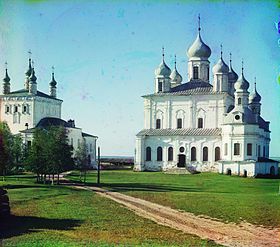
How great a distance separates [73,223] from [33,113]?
6.80ft

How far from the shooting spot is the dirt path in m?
6.14

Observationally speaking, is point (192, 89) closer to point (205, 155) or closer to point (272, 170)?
point (205, 155)

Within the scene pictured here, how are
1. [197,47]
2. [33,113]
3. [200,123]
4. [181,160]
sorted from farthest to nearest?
[200,123] < [181,160] < [197,47] < [33,113]

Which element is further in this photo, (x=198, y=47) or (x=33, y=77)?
Result: (x=198, y=47)

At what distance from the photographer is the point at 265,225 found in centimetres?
645

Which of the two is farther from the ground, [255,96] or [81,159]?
[255,96]

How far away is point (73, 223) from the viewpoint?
21.2 ft

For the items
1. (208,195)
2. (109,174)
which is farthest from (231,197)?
(109,174)

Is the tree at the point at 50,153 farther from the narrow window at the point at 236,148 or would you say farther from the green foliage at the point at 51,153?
the narrow window at the point at 236,148

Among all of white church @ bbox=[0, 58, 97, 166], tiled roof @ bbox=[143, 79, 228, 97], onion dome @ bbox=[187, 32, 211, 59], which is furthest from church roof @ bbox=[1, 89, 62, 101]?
tiled roof @ bbox=[143, 79, 228, 97]

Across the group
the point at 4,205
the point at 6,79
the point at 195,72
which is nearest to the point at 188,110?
the point at 195,72

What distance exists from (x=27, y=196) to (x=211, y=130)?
484 cm

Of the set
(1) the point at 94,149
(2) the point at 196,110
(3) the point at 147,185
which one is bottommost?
(3) the point at 147,185

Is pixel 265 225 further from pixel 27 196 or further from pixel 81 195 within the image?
pixel 27 196
